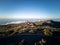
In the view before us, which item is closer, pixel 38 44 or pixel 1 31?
pixel 38 44

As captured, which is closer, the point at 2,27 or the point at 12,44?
the point at 12,44

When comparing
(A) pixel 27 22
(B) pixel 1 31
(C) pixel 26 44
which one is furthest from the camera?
(A) pixel 27 22

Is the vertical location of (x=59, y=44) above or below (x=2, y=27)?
below

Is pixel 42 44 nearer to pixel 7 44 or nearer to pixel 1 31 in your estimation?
pixel 7 44

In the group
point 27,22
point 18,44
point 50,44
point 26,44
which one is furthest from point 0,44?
point 27,22

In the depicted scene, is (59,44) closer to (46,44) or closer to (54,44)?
(54,44)

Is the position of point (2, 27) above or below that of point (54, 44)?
above

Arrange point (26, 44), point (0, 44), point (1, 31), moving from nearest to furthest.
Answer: point (26, 44) < point (0, 44) < point (1, 31)

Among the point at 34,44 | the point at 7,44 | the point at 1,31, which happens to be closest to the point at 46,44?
the point at 34,44

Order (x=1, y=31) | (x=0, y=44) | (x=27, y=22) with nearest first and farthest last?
(x=0, y=44) → (x=1, y=31) → (x=27, y=22)
